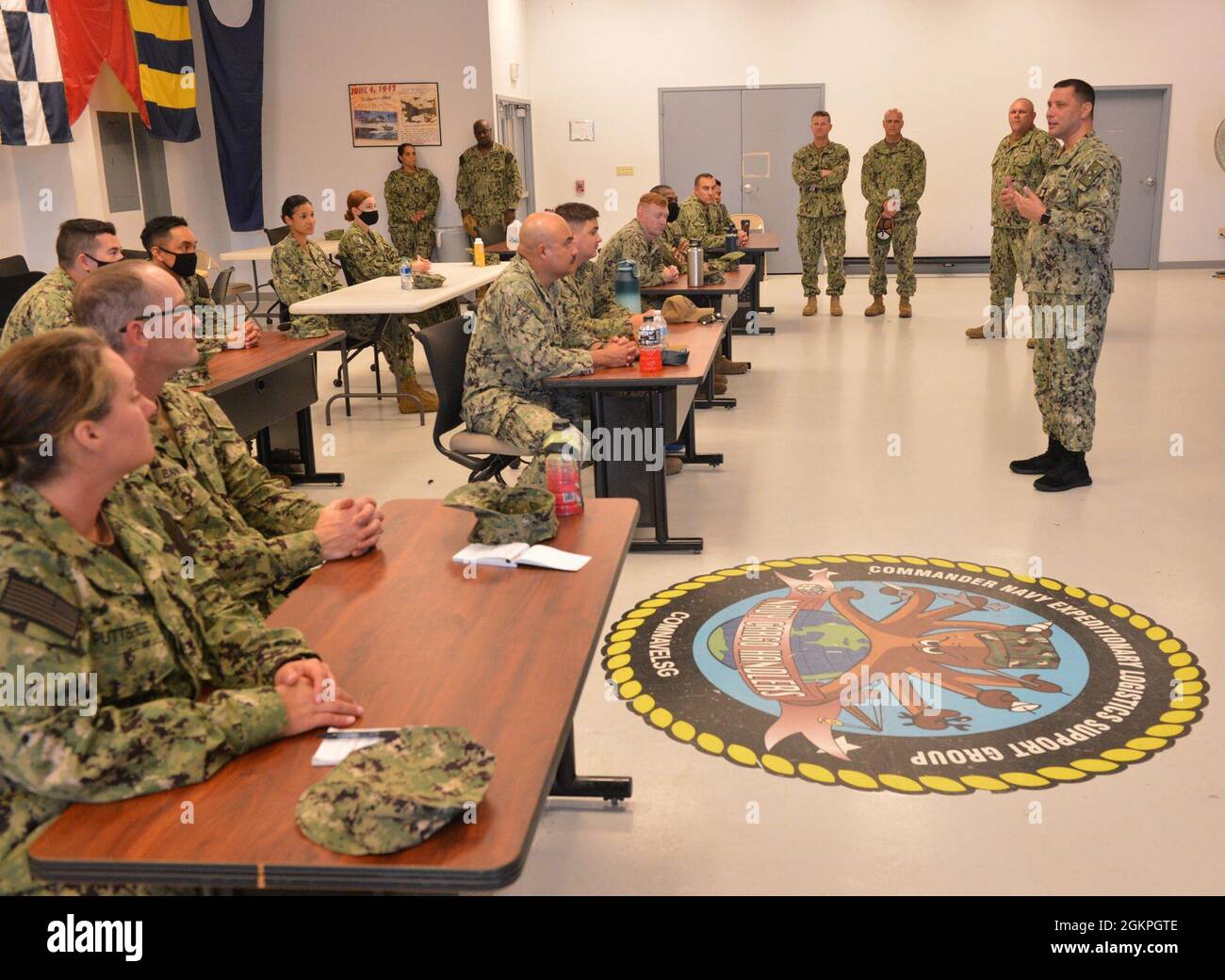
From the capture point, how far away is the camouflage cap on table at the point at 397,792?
147 centimetres

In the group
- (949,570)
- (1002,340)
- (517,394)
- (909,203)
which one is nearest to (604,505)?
→ (517,394)

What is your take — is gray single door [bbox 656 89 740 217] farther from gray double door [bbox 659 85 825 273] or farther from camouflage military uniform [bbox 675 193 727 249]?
camouflage military uniform [bbox 675 193 727 249]

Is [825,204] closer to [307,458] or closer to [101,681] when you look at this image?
[307,458]

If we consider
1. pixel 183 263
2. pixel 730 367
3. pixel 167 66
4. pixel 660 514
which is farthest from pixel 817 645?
pixel 167 66

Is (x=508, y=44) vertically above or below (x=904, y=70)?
above

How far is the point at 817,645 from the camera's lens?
12.3 ft

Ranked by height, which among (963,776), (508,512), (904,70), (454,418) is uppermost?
(904,70)

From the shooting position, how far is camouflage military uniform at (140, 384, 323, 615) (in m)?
2.41

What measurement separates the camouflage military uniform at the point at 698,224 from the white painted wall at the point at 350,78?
11.8 ft

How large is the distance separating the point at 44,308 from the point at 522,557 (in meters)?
2.97

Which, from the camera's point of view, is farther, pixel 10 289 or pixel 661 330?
pixel 10 289

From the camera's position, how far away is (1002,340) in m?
9.48

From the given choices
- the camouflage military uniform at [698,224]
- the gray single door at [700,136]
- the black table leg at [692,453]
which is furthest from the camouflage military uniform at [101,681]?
the gray single door at [700,136]

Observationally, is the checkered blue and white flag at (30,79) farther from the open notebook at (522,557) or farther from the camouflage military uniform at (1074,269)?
the open notebook at (522,557)
